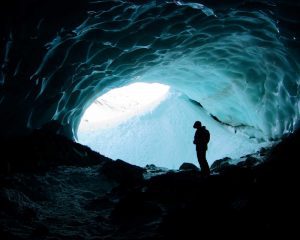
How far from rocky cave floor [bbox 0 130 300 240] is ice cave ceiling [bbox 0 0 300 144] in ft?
6.69

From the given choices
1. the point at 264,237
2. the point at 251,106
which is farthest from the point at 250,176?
the point at 251,106

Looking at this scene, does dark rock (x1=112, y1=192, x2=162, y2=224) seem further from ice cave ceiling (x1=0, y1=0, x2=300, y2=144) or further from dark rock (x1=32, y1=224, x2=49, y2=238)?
ice cave ceiling (x1=0, y1=0, x2=300, y2=144)

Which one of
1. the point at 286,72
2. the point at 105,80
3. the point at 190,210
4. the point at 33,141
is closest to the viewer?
the point at 190,210

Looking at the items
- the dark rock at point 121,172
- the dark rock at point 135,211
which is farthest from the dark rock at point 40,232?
the dark rock at point 121,172

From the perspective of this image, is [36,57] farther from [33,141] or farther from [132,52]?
[132,52]

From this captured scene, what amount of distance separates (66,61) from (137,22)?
7.39 feet

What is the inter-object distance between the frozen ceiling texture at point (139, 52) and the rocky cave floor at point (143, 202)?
2043 millimetres

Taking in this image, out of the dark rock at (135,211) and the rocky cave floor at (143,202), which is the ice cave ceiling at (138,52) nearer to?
the rocky cave floor at (143,202)

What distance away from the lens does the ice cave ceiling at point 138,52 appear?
6.70 metres

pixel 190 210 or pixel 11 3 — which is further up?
pixel 11 3

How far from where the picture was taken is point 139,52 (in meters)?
10.5

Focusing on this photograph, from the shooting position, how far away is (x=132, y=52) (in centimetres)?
1026

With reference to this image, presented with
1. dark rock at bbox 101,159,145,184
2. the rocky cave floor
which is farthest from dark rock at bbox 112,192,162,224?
dark rock at bbox 101,159,145,184

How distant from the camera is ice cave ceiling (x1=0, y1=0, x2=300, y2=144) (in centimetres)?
670
